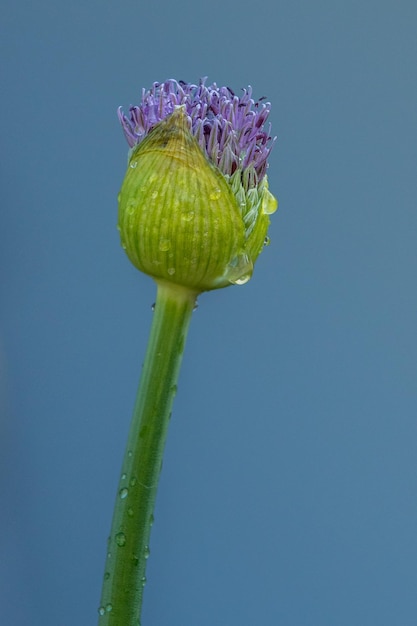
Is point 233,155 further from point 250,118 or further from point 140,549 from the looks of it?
point 140,549

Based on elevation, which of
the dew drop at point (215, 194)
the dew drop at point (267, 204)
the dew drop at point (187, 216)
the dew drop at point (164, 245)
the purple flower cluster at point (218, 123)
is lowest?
the dew drop at point (164, 245)

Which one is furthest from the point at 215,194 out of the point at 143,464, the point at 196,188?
the point at 143,464

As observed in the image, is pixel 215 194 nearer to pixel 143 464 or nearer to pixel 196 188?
pixel 196 188

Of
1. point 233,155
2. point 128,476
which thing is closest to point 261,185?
point 233,155

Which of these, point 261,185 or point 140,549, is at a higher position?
point 261,185

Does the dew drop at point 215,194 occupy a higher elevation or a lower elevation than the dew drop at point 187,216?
higher

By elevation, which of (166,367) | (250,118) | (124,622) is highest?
(250,118)
